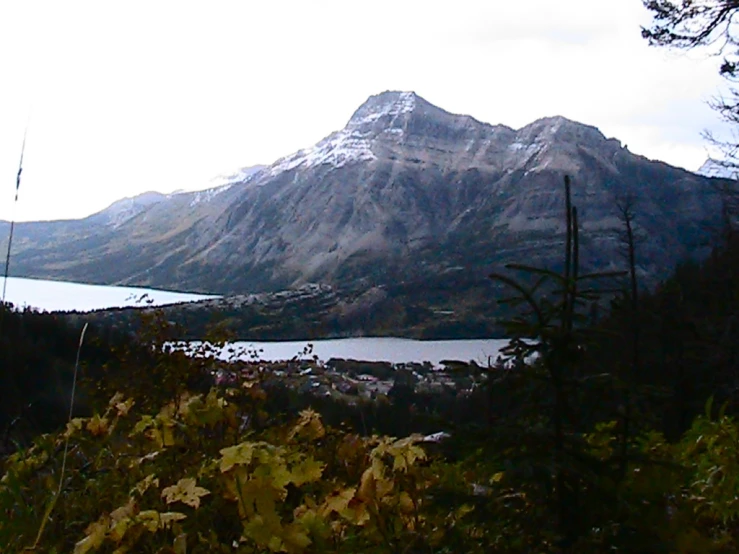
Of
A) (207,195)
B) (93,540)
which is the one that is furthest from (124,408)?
(207,195)

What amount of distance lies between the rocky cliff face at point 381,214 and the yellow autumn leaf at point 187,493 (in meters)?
79.9

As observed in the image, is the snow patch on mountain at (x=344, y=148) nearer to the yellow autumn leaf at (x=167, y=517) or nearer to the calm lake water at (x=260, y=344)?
the calm lake water at (x=260, y=344)

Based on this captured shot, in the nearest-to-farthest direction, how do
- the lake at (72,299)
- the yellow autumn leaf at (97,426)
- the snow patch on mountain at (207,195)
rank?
the yellow autumn leaf at (97,426) → the lake at (72,299) → the snow patch on mountain at (207,195)

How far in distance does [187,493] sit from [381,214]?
143m

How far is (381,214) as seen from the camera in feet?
473

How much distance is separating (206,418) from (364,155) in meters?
171

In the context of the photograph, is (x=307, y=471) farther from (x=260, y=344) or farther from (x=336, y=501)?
(x=260, y=344)

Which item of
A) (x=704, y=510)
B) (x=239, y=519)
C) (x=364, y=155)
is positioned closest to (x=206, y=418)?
(x=239, y=519)

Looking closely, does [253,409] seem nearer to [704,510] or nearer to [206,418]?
[206,418]

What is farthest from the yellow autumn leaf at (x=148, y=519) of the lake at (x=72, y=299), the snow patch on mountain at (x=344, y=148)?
the snow patch on mountain at (x=344, y=148)

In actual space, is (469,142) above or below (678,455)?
above

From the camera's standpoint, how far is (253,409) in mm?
2879

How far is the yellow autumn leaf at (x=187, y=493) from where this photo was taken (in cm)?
160

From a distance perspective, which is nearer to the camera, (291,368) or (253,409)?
(253,409)
